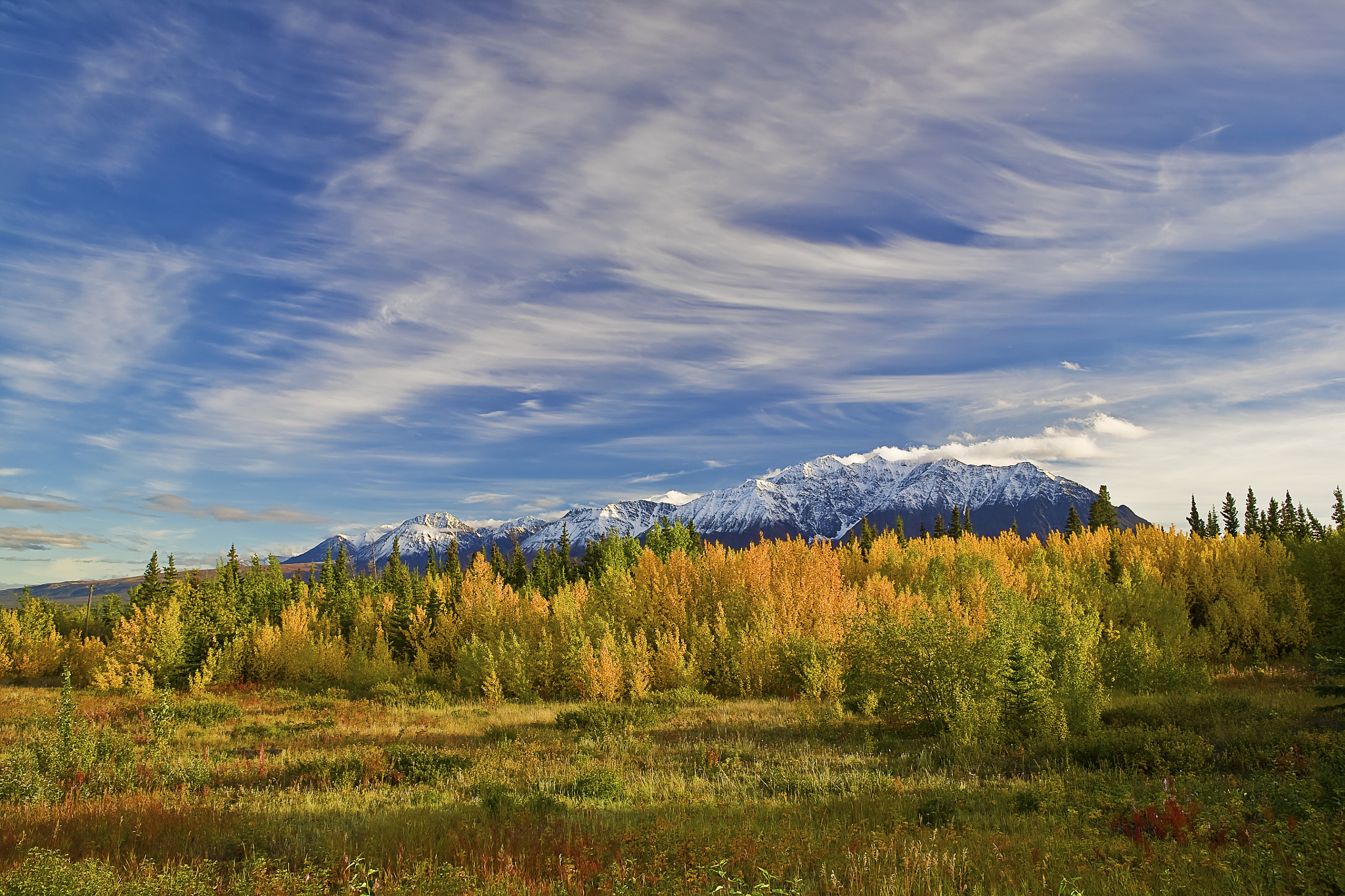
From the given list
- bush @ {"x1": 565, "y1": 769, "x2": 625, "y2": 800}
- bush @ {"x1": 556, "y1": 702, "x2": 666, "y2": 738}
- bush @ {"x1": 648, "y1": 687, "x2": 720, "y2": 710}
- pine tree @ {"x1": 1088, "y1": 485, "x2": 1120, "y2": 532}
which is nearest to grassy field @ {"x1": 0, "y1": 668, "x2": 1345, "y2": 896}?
bush @ {"x1": 565, "y1": 769, "x2": 625, "y2": 800}

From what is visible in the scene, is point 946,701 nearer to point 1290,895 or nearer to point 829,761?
point 829,761

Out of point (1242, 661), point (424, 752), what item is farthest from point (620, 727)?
point (1242, 661)

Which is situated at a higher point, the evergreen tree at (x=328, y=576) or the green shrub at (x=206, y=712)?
the evergreen tree at (x=328, y=576)

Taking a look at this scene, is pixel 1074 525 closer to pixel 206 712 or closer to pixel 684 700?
pixel 684 700

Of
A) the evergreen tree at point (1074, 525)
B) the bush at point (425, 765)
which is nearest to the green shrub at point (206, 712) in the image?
the bush at point (425, 765)

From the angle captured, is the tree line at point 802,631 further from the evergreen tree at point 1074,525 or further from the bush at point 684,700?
the evergreen tree at point 1074,525

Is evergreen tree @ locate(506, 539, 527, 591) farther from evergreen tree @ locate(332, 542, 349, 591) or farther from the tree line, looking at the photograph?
evergreen tree @ locate(332, 542, 349, 591)

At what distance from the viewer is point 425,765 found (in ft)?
44.9

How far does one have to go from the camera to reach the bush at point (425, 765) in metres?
13.0

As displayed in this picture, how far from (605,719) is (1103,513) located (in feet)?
315

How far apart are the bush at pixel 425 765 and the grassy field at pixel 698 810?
8 cm

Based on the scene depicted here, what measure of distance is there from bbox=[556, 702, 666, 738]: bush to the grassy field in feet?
3.50

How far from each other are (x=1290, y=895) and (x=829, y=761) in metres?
8.56

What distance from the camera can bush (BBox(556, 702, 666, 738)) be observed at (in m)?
20.1
